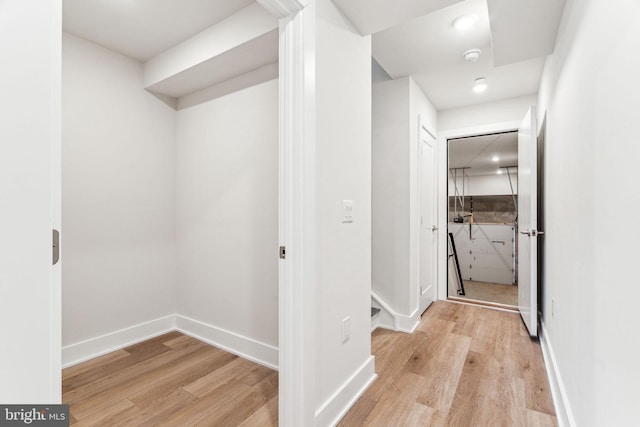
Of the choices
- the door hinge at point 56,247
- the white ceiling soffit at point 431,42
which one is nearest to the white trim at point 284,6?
the white ceiling soffit at point 431,42

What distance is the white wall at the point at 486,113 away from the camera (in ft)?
10.7

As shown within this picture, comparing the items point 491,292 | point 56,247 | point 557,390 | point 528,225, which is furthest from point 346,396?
point 491,292

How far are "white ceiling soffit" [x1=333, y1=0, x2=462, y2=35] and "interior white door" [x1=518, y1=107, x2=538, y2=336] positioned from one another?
1516mm

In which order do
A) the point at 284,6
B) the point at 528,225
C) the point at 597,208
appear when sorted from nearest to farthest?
the point at 597,208, the point at 284,6, the point at 528,225

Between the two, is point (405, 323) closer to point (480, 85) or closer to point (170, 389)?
point (170, 389)

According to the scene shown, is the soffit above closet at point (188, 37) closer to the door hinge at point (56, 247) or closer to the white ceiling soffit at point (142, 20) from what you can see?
the white ceiling soffit at point (142, 20)

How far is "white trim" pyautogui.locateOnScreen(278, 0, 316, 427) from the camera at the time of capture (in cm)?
136

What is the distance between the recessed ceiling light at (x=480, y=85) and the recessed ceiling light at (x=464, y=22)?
93 cm

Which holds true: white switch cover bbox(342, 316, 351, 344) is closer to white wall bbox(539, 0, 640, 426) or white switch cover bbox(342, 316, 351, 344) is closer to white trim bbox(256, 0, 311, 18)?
white wall bbox(539, 0, 640, 426)

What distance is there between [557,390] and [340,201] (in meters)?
1.61

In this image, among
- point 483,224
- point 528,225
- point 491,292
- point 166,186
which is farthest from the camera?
point 483,224

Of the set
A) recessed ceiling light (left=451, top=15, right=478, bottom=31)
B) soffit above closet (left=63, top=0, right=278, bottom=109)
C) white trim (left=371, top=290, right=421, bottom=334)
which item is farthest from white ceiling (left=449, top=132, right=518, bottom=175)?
soffit above closet (left=63, top=0, right=278, bottom=109)

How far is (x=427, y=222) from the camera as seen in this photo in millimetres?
3355

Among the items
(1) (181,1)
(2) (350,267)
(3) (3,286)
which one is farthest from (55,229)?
(1) (181,1)
